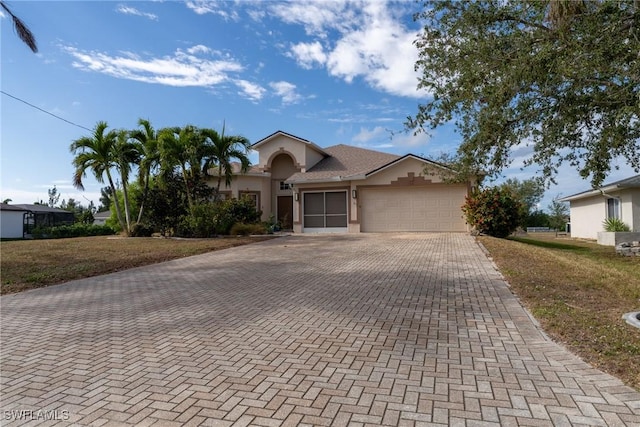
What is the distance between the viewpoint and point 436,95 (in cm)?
1095

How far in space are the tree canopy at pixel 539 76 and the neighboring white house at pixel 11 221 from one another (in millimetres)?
38677

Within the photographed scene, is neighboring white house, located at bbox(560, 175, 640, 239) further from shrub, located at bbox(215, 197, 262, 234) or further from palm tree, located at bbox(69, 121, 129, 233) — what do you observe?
palm tree, located at bbox(69, 121, 129, 233)

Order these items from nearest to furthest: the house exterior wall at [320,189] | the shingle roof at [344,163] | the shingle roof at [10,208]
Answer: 1. the house exterior wall at [320,189]
2. the shingle roof at [344,163]
3. the shingle roof at [10,208]

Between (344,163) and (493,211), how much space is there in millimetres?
10203

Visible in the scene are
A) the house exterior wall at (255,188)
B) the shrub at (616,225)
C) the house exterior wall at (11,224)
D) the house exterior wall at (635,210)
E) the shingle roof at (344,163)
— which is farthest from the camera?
the house exterior wall at (11,224)

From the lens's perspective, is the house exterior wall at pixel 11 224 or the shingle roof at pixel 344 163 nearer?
the shingle roof at pixel 344 163

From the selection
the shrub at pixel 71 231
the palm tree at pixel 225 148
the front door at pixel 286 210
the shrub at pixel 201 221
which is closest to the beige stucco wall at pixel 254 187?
the front door at pixel 286 210

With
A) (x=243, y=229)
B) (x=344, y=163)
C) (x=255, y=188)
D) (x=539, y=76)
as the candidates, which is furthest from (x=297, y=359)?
(x=255, y=188)

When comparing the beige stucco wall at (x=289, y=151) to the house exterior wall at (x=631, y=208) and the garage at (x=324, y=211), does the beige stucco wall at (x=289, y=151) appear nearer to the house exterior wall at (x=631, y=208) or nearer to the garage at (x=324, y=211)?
the garage at (x=324, y=211)

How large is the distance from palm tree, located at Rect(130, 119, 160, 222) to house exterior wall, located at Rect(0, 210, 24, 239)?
21.5 meters

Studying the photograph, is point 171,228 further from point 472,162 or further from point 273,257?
point 472,162

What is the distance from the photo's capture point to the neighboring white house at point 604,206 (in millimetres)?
19406

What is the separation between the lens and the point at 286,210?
2673 centimetres

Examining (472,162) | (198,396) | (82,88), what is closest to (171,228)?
(82,88)
